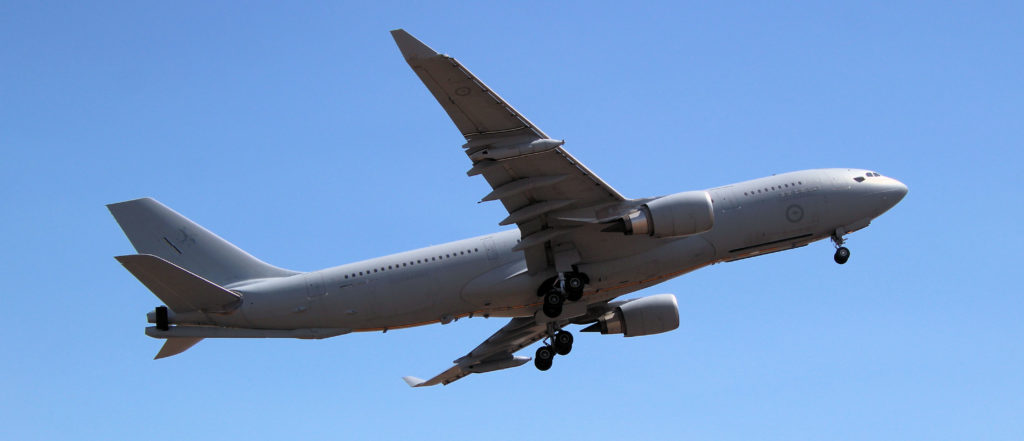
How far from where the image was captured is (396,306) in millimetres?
38031

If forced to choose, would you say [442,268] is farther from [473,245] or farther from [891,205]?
[891,205]

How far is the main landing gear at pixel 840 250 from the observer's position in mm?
39688

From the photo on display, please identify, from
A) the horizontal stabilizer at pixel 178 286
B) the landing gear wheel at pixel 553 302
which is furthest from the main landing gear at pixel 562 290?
the horizontal stabilizer at pixel 178 286

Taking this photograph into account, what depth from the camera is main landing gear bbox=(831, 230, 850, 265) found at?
39688 millimetres

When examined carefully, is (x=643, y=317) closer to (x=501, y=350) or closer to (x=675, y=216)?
(x=501, y=350)

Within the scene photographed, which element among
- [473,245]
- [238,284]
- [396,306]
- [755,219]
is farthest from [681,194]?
[238,284]

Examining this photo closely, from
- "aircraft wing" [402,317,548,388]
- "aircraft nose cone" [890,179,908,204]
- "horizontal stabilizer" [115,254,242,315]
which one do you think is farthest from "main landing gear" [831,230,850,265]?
"horizontal stabilizer" [115,254,242,315]

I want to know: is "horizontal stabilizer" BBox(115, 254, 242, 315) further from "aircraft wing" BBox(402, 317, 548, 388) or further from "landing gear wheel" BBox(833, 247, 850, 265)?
"landing gear wheel" BBox(833, 247, 850, 265)

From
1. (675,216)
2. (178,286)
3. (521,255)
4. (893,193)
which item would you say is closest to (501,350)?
(521,255)

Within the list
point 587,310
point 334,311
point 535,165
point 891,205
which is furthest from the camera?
point 587,310

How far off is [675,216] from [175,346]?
1855 centimetres

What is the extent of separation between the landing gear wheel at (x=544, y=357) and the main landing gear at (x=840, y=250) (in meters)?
11.7

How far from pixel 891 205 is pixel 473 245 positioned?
16.1m

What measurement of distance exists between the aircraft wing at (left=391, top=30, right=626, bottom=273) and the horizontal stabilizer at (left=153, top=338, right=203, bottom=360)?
12468 mm
